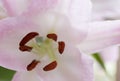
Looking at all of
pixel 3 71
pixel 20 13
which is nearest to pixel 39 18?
pixel 20 13

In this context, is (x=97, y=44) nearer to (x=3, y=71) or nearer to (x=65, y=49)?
(x=65, y=49)

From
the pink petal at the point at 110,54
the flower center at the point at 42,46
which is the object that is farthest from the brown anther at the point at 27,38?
the pink petal at the point at 110,54

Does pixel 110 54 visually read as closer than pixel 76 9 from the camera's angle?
No

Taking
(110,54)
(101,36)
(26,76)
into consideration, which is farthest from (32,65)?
(110,54)

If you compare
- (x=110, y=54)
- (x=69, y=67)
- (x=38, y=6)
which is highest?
(x=38, y=6)

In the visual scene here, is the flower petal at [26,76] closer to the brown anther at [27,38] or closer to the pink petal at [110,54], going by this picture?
the brown anther at [27,38]

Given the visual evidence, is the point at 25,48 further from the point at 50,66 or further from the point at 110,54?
the point at 110,54

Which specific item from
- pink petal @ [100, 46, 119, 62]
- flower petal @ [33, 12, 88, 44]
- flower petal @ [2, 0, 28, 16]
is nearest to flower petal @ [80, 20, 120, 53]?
flower petal @ [33, 12, 88, 44]

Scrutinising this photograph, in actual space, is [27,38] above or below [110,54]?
above
